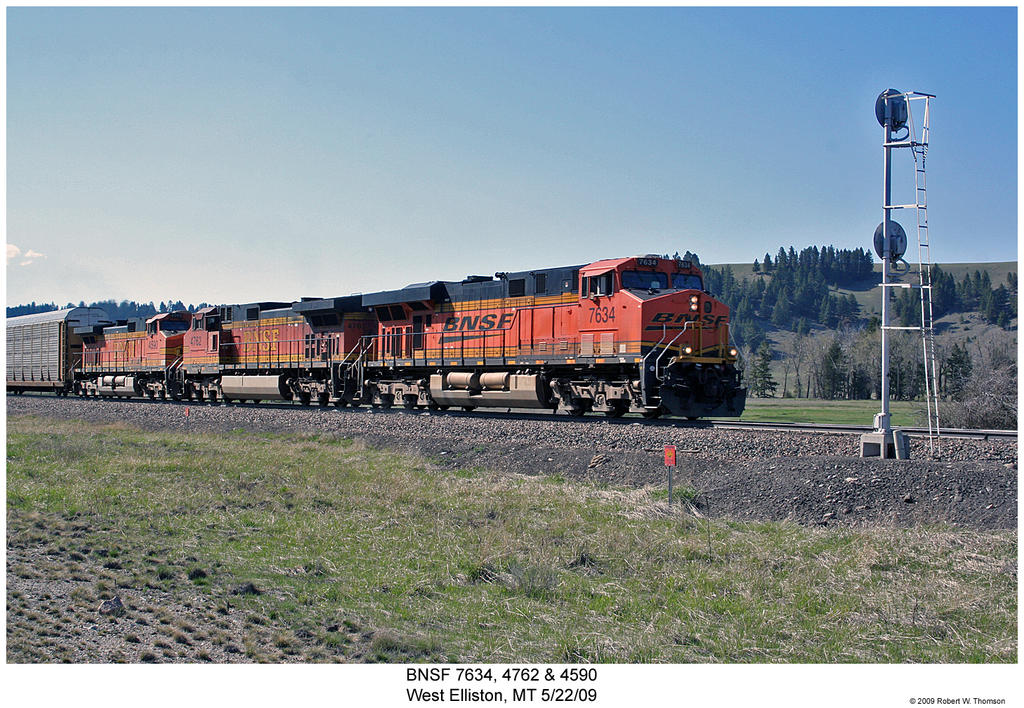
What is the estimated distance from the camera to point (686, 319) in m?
18.8

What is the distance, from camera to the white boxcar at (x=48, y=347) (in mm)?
43897

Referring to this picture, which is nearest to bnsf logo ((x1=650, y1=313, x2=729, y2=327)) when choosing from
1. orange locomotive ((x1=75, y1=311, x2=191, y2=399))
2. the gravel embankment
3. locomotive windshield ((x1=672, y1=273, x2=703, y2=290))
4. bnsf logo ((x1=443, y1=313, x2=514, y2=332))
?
locomotive windshield ((x1=672, y1=273, x2=703, y2=290))

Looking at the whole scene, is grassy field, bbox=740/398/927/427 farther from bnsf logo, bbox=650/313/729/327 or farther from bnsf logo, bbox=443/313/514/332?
Answer: bnsf logo, bbox=443/313/514/332

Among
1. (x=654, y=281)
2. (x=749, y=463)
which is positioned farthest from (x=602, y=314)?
(x=749, y=463)

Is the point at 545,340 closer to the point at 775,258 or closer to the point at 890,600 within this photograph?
the point at 890,600

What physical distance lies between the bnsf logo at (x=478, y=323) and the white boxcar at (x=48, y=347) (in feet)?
94.8

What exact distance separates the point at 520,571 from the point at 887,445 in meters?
7.05

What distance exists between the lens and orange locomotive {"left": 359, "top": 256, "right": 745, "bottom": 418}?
18484 mm

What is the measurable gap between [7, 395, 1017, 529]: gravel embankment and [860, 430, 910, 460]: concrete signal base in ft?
0.92

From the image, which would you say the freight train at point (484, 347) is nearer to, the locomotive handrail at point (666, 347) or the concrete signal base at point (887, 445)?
the locomotive handrail at point (666, 347)

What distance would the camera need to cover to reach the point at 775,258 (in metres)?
182

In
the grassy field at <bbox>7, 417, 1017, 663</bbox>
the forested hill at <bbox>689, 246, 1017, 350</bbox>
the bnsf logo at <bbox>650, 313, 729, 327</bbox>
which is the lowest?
the grassy field at <bbox>7, 417, 1017, 663</bbox>

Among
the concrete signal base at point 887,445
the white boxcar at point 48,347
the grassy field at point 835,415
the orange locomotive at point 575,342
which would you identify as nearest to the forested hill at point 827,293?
the grassy field at point 835,415

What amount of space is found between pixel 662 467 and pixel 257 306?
22820mm
